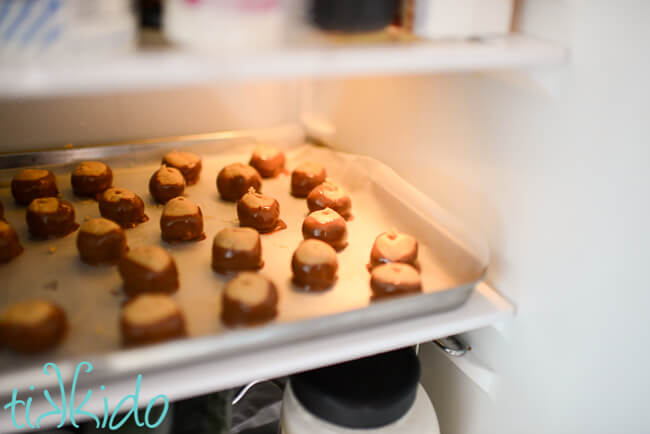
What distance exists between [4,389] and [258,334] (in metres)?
0.33

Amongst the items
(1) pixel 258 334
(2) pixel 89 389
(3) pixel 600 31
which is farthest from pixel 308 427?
(3) pixel 600 31

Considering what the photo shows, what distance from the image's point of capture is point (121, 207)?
3.49ft

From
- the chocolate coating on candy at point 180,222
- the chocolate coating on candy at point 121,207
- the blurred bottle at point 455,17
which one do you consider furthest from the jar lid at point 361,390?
the blurred bottle at point 455,17

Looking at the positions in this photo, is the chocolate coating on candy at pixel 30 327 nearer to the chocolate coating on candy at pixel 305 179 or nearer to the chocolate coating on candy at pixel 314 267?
the chocolate coating on candy at pixel 314 267

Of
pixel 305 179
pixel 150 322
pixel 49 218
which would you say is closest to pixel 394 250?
pixel 305 179

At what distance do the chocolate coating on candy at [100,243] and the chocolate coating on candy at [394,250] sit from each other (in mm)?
460

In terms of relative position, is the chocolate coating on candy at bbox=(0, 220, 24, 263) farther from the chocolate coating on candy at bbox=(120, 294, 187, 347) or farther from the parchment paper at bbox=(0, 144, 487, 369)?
the chocolate coating on candy at bbox=(120, 294, 187, 347)

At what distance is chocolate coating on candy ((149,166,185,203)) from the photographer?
3.76 feet

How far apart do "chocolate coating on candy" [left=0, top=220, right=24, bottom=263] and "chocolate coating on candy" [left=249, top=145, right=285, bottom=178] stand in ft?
1.74

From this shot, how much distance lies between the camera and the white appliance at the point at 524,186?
671 mm

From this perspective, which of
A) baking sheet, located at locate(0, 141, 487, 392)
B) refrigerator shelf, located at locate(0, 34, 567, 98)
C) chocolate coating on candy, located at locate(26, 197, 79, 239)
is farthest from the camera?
chocolate coating on candy, located at locate(26, 197, 79, 239)

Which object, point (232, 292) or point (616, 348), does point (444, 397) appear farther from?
point (232, 292)

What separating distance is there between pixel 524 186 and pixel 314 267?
0.37 m

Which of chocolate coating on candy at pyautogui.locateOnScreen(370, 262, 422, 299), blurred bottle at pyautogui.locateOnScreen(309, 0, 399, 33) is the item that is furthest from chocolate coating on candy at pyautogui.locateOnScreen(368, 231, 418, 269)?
blurred bottle at pyautogui.locateOnScreen(309, 0, 399, 33)
